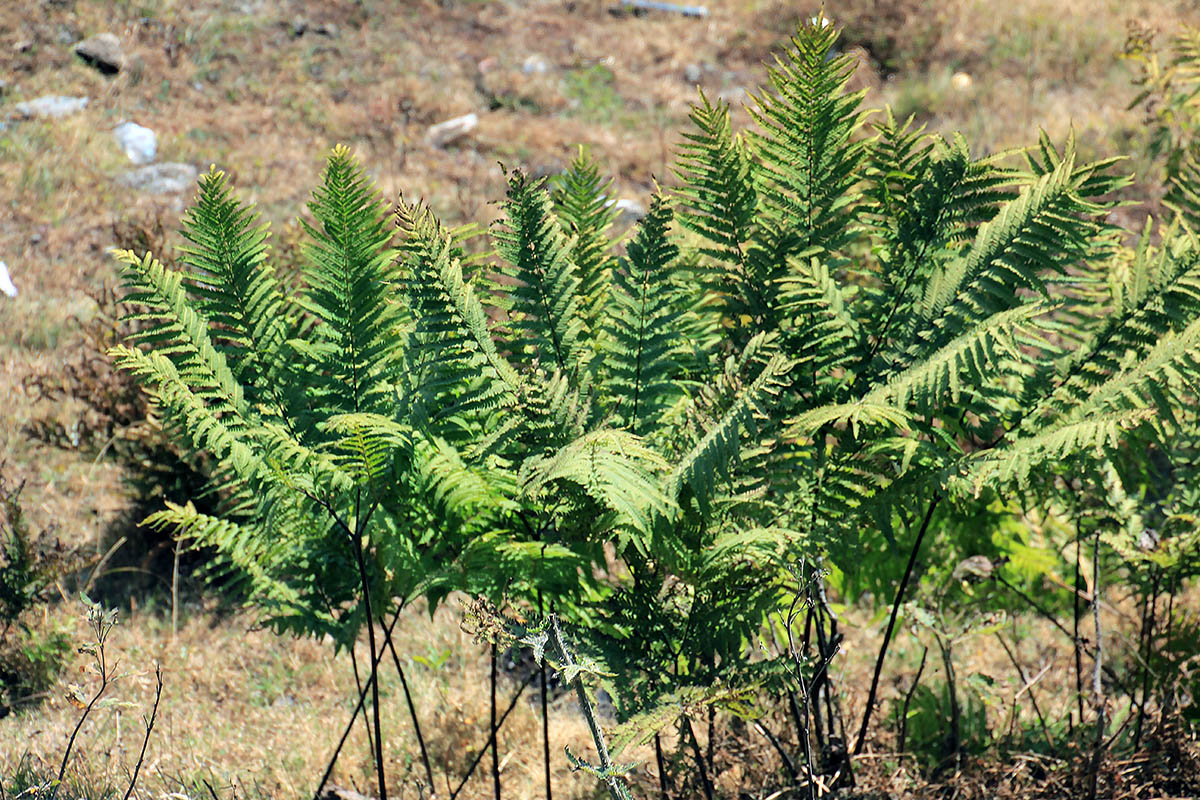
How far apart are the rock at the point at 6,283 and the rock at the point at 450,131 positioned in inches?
116

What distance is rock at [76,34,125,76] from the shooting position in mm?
7973

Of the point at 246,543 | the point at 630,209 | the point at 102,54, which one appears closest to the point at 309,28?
the point at 102,54

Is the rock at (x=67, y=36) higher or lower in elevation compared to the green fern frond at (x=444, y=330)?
higher

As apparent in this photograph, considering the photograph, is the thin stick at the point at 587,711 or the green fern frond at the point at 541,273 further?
the green fern frond at the point at 541,273

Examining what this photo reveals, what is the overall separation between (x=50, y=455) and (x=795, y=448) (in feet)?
12.1

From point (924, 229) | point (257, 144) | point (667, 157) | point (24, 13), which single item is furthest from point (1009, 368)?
point (24, 13)

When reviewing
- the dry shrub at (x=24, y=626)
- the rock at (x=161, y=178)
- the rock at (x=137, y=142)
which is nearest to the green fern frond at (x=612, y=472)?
the dry shrub at (x=24, y=626)

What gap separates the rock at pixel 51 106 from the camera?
731 cm

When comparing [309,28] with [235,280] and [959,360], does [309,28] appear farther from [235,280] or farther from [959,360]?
[959,360]

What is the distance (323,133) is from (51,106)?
182 centimetres

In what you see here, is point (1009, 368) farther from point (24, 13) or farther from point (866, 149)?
point (24, 13)

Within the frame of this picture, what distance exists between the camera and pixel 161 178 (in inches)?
267

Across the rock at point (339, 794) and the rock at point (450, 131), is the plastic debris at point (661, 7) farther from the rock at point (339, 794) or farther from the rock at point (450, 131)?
the rock at point (339, 794)

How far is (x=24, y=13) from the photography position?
8289 mm
